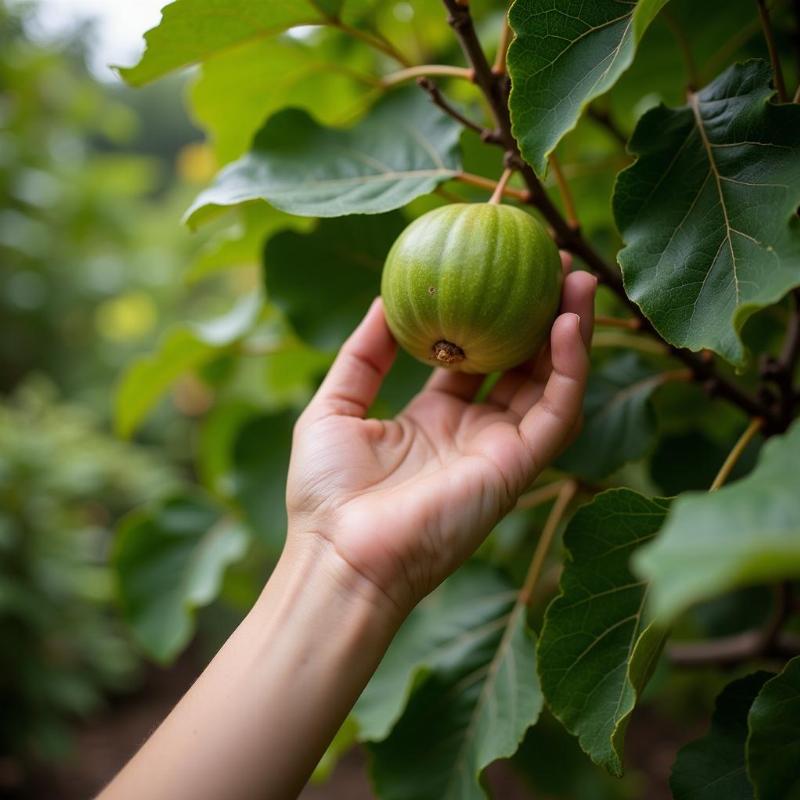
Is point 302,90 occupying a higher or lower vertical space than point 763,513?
higher

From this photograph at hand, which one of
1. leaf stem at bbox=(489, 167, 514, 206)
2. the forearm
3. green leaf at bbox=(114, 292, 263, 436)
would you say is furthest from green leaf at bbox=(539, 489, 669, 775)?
green leaf at bbox=(114, 292, 263, 436)

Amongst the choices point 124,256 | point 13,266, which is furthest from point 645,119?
point 124,256

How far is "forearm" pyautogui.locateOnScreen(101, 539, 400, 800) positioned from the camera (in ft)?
2.35

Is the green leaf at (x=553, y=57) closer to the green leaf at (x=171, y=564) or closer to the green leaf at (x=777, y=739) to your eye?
the green leaf at (x=777, y=739)

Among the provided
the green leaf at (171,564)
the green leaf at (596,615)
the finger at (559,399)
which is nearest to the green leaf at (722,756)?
the green leaf at (596,615)

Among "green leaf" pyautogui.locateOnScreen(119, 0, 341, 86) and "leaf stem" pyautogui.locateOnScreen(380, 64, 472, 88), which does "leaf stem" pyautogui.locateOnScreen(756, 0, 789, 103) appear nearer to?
"leaf stem" pyautogui.locateOnScreen(380, 64, 472, 88)

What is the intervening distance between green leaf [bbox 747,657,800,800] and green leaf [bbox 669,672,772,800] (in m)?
0.09

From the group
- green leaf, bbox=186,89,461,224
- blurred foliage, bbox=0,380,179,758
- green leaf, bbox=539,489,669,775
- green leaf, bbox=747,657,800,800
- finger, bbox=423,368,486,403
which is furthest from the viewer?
blurred foliage, bbox=0,380,179,758

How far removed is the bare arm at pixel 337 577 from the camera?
73 cm

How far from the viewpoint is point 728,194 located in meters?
0.71

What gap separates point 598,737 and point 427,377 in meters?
0.55

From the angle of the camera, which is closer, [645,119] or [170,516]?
[645,119]

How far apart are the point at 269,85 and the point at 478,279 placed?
0.62 m

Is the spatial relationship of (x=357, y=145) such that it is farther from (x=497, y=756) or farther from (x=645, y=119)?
(x=497, y=756)
